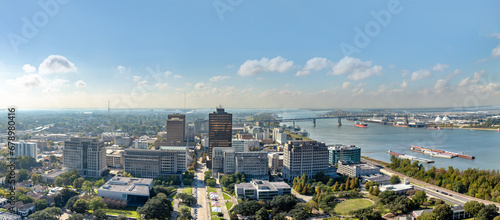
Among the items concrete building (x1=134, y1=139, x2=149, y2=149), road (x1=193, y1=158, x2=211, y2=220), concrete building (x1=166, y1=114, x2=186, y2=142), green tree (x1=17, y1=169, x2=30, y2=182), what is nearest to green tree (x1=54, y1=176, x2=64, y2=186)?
green tree (x1=17, y1=169, x2=30, y2=182)

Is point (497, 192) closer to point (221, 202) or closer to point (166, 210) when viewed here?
point (221, 202)

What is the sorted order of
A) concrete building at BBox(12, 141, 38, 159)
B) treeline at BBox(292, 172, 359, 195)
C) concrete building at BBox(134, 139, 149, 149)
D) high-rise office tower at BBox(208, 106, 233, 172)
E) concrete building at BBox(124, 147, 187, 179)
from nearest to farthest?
treeline at BBox(292, 172, 359, 195) < concrete building at BBox(124, 147, 187, 179) < concrete building at BBox(12, 141, 38, 159) < high-rise office tower at BBox(208, 106, 233, 172) < concrete building at BBox(134, 139, 149, 149)

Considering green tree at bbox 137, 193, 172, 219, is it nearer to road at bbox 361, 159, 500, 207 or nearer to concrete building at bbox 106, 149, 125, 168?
concrete building at bbox 106, 149, 125, 168

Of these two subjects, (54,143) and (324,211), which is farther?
(54,143)

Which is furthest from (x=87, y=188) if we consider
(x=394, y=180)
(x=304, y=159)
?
(x=394, y=180)

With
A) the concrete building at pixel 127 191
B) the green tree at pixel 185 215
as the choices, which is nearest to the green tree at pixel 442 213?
the green tree at pixel 185 215

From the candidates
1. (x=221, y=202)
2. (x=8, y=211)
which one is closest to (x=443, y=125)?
(x=221, y=202)

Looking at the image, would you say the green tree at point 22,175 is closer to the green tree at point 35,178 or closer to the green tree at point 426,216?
the green tree at point 35,178
